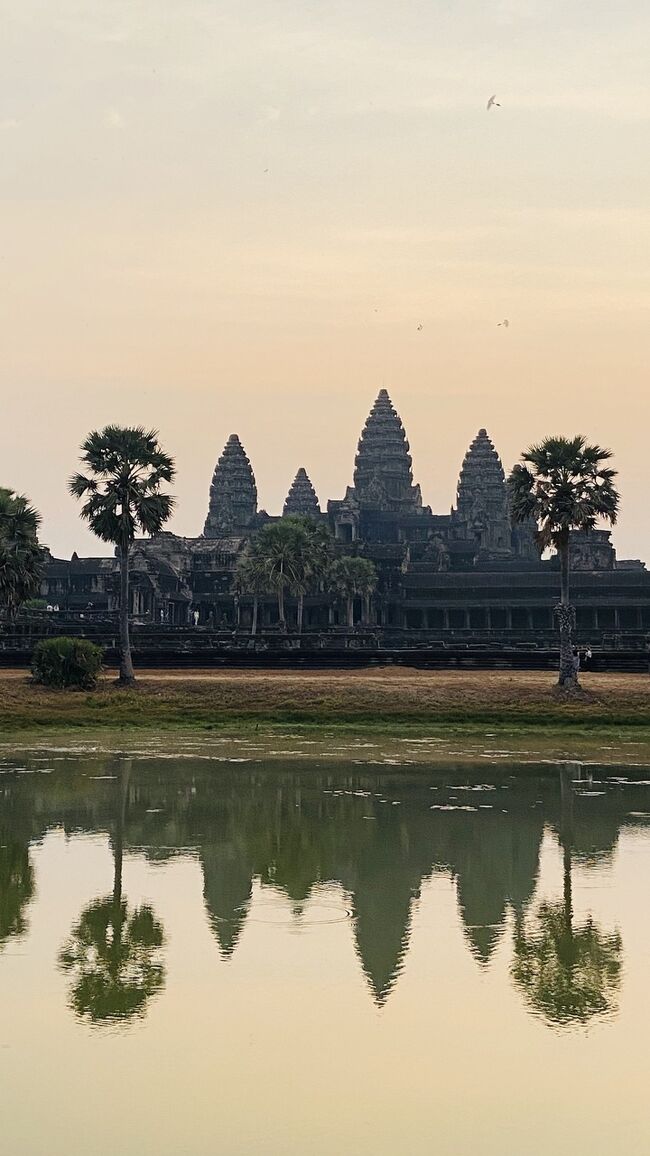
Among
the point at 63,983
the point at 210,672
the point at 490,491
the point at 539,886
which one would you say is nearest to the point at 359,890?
the point at 539,886

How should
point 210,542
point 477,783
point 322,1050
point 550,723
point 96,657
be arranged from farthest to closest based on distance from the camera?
point 210,542 → point 96,657 → point 550,723 → point 477,783 → point 322,1050

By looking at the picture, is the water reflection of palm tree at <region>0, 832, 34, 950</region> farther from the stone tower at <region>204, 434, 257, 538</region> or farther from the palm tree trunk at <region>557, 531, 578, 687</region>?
the stone tower at <region>204, 434, 257, 538</region>

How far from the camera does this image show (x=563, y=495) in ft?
195

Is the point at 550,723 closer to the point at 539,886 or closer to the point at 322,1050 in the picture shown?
the point at 539,886

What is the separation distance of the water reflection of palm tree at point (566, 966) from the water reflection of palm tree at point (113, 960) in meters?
4.63

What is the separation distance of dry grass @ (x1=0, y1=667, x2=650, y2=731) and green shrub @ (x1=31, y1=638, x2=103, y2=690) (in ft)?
2.24

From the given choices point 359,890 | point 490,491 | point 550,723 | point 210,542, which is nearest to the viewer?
point 359,890

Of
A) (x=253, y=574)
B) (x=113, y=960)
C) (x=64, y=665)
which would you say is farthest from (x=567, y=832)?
(x=253, y=574)

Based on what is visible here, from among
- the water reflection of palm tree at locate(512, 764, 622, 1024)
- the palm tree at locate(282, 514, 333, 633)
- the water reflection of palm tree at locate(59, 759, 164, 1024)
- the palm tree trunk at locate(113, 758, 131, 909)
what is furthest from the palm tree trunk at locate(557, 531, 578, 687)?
the palm tree at locate(282, 514, 333, 633)

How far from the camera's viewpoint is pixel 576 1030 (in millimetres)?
16844

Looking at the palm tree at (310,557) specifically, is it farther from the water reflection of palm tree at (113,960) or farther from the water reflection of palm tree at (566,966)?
the water reflection of palm tree at (566,966)

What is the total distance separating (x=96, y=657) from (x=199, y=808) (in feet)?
86.2

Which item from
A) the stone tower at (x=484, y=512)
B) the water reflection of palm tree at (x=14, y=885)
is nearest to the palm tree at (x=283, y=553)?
the water reflection of palm tree at (x=14, y=885)

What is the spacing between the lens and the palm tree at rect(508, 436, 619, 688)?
59.1 metres
